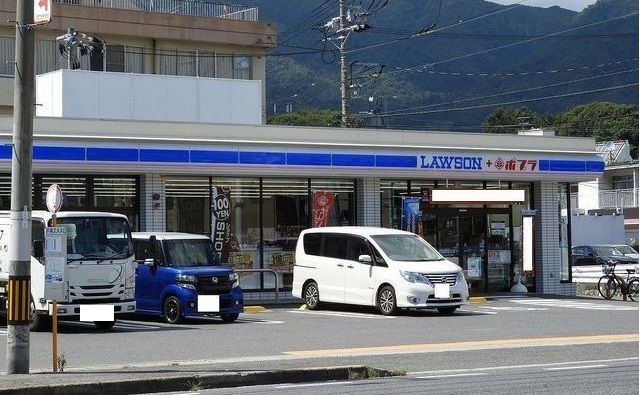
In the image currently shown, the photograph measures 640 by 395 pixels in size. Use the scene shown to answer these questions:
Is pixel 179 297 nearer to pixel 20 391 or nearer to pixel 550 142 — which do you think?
pixel 20 391

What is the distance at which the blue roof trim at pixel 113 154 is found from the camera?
1111 inches

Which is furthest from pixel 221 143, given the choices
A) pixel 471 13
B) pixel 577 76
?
pixel 471 13

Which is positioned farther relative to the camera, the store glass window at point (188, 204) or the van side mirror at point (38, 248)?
the store glass window at point (188, 204)

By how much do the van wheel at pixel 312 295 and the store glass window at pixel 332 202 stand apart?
399cm

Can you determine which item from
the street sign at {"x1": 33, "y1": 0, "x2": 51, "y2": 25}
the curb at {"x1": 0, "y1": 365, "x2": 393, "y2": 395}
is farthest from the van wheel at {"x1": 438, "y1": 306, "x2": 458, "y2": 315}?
the street sign at {"x1": 33, "y1": 0, "x2": 51, "y2": 25}

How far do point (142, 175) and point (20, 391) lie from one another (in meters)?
17.3

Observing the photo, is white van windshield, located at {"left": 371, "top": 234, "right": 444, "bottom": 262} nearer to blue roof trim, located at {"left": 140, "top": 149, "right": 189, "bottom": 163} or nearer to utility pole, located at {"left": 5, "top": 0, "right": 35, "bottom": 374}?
blue roof trim, located at {"left": 140, "top": 149, "right": 189, "bottom": 163}

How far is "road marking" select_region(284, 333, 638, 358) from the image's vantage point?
17984 mm

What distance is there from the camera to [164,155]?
29.2 meters

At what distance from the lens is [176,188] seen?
100 ft

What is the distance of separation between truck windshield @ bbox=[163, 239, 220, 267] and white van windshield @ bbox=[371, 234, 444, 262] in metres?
3.97

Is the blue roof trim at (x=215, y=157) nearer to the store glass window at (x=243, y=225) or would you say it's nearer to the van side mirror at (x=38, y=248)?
the store glass window at (x=243, y=225)

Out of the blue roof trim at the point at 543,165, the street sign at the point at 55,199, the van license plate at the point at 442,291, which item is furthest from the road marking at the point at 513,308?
the street sign at the point at 55,199

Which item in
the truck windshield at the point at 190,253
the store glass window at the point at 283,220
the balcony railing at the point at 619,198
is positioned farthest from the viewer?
the balcony railing at the point at 619,198
